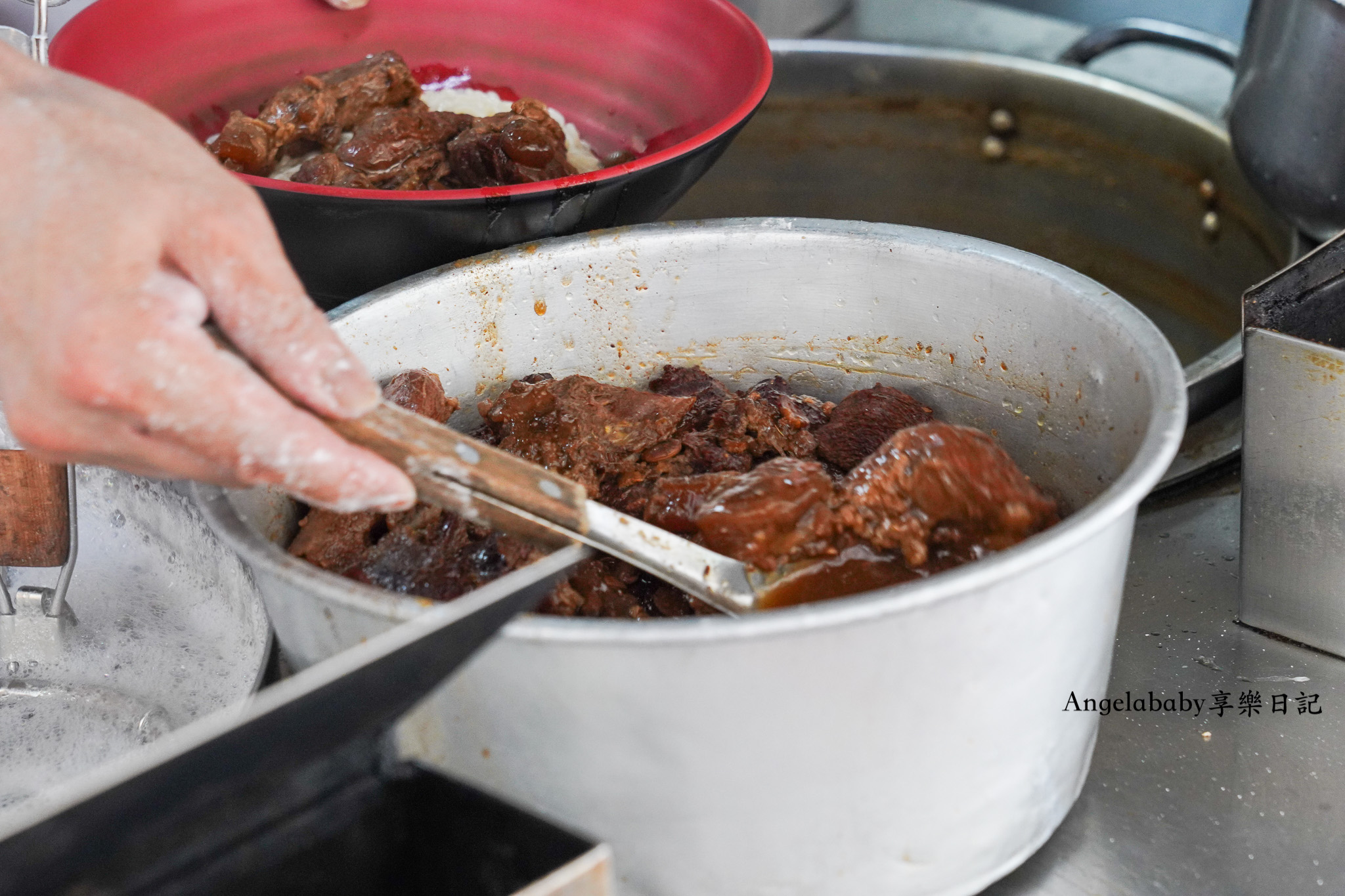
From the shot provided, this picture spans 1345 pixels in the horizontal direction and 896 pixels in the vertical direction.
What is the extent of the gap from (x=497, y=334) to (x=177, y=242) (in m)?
0.55

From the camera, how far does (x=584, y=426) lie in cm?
125

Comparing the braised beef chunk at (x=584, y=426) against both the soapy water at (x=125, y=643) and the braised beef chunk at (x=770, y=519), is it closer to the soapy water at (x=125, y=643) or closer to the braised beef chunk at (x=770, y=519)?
the braised beef chunk at (x=770, y=519)

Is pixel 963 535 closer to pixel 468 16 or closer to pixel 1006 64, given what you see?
pixel 468 16

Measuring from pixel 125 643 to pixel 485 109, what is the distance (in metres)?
0.89

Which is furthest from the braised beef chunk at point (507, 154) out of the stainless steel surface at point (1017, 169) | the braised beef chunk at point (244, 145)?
the stainless steel surface at point (1017, 169)

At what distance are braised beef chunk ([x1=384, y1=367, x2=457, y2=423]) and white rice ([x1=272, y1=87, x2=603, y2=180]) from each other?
48 cm

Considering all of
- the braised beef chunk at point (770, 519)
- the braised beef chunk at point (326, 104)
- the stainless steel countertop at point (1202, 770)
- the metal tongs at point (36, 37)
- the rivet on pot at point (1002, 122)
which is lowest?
the stainless steel countertop at point (1202, 770)

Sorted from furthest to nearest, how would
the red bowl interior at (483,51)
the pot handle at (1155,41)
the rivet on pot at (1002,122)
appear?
1. the rivet on pot at (1002,122)
2. the pot handle at (1155,41)
3. the red bowl interior at (483,51)

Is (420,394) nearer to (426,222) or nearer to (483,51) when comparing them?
(426,222)

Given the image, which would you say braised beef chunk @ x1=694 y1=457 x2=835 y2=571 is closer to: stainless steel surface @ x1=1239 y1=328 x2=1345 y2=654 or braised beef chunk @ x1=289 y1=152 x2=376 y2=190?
stainless steel surface @ x1=1239 y1=328 x2=1345 y2=654

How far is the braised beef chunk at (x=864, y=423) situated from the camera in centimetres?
126

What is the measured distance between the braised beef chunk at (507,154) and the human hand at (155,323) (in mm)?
615

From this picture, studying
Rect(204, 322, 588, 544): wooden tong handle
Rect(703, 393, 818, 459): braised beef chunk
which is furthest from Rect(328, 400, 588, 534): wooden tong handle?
Rect(703, 393, 818, 459): braised beef chunk

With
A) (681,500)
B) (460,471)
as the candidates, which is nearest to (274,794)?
(460,471)
